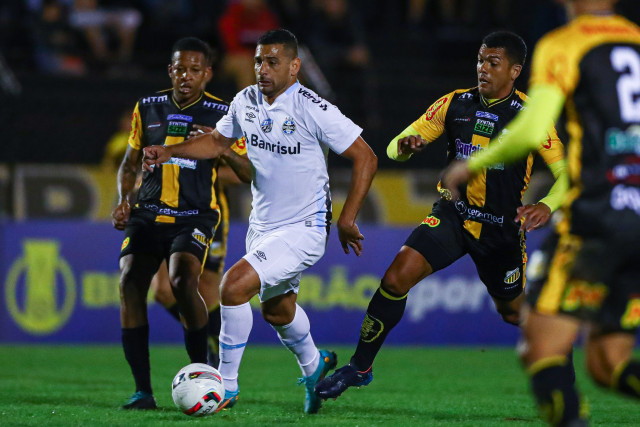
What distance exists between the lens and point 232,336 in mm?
6562

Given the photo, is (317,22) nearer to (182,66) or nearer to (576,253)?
(182,66)

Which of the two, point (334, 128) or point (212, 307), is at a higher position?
point (334, 128)

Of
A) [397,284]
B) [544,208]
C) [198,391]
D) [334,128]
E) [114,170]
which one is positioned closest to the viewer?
[198,391]

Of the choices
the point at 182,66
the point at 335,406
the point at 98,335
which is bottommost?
the point at 98,335

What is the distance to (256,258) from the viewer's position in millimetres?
6504

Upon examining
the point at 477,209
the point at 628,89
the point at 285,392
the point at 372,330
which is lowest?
the point at 285,392

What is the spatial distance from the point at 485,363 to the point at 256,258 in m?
5.73

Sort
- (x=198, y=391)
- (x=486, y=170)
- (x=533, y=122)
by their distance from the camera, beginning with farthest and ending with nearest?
(x=486, y=170)
(x=198, y=391)
(x=533, y=122)

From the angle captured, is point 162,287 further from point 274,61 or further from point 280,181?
point 274,61

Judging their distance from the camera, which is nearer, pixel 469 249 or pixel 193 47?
pixel 469 249

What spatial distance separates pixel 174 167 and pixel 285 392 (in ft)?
6.98

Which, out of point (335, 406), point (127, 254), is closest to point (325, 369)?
point (335, 406)

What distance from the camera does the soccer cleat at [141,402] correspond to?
6.93 m

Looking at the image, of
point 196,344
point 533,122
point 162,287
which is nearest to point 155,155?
point 196,344
